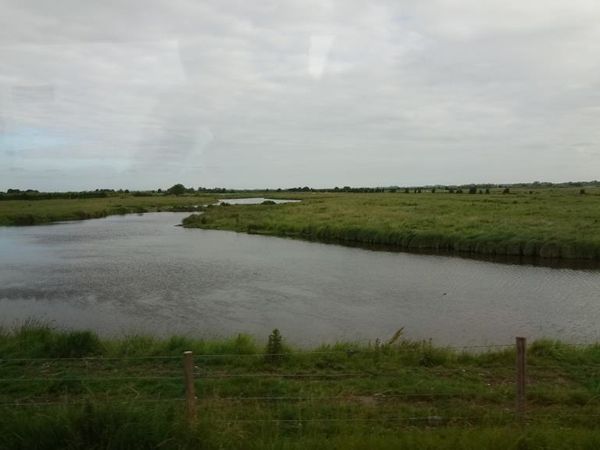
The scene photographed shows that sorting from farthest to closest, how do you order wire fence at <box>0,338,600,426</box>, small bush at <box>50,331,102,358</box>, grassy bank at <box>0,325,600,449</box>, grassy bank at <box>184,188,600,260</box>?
1. grassy bank at <box>184,188,600,260</box>
2. small bush at <box>50,331,102,358</box>
3. wire fence at <box>0,338,600,426</box>
4. grassy bank at <box>0,325,600,449</box>

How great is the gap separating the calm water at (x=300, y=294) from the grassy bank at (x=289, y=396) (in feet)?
10.7

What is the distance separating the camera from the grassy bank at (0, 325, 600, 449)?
5.16 meters

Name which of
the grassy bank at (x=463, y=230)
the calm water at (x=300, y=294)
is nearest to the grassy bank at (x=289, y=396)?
the calm water at (x=300, y=294)

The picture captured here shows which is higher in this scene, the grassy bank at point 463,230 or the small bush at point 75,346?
the grassy bank at point 463,230

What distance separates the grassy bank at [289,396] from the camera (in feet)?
16.9

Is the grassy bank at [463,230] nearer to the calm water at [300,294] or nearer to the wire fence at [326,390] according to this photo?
the calm water at [300,294]

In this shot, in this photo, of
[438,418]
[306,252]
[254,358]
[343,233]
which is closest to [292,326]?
[254,358]

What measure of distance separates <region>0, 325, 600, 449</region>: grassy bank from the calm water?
326 cm

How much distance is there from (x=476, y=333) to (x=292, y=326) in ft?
16.5

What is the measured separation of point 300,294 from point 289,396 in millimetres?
11681

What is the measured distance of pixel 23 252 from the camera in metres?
32.6

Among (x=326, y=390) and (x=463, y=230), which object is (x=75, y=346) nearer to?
(x=326, y=390)

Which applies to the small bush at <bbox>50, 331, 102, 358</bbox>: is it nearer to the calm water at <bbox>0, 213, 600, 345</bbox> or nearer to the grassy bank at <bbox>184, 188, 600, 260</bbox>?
the calm water at <bbox>0, 213, 600, 345</bbox>

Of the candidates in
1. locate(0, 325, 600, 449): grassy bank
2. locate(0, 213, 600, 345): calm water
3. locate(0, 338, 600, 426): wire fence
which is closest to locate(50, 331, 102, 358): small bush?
locate(0, 325, 600, 449): grassy bank
